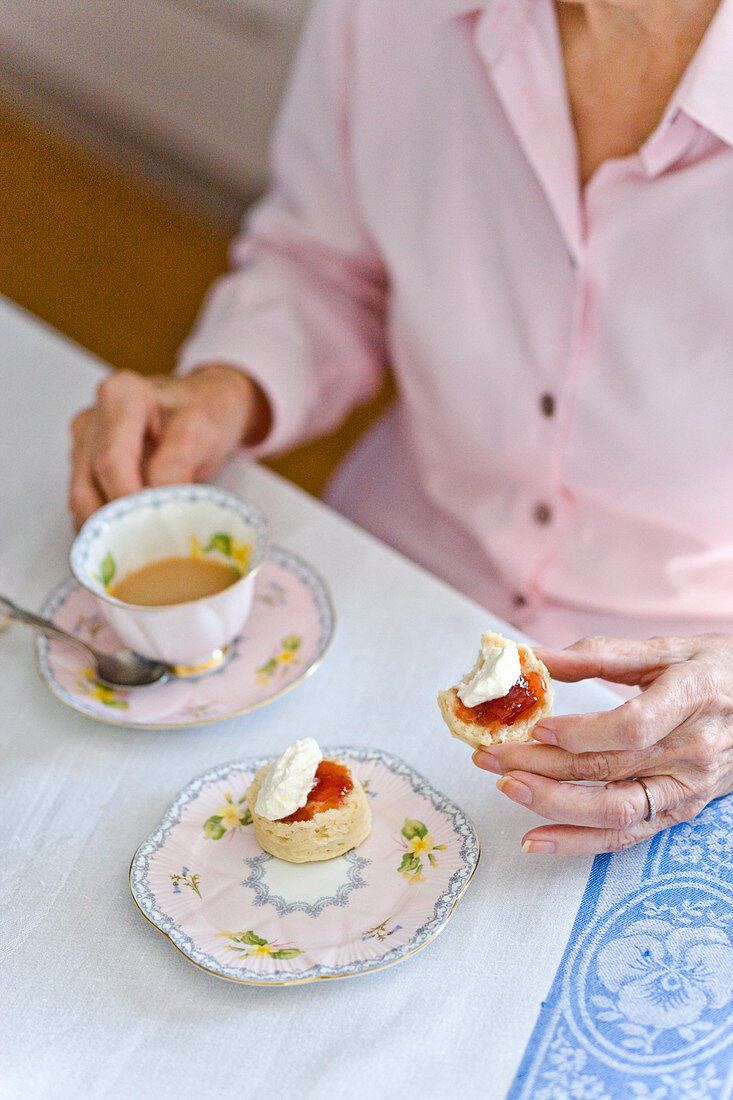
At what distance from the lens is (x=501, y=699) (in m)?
0.81

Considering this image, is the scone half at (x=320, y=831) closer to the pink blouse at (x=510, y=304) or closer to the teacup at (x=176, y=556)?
the teacup at (x=176, y=556)

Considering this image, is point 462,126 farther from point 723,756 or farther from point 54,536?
point 723,756

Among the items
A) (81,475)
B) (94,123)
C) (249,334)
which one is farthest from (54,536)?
(94,123)

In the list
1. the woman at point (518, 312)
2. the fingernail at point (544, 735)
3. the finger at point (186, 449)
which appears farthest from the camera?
the finger at point (186, 449)

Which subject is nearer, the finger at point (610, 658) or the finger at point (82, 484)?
the finger at point (610, 658)

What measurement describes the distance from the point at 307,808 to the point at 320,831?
0.02m

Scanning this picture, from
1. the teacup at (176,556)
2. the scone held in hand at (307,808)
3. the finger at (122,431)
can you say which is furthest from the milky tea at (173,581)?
the scone held in hand at (307,808)

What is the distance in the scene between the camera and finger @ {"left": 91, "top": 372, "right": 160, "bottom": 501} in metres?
1.12

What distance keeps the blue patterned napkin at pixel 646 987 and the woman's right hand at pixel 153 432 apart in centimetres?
64

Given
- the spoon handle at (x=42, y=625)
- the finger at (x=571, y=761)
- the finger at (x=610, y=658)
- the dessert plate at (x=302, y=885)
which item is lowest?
the spoon handle at (x=42, y=625)

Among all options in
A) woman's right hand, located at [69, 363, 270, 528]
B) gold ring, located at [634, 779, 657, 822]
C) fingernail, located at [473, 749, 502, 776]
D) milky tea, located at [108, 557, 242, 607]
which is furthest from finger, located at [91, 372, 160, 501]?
gold ring, located at [634, 779, 657, 822]

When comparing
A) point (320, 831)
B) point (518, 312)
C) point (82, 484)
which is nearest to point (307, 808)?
point (320, 831)

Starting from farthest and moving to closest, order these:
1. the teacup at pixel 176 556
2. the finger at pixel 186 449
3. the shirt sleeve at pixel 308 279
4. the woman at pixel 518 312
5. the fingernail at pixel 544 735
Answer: the shirt sleeve at pixel 308 279 < the finger at pixel 186 449 < the woman at pixel 518 312 < the teacup at pixel 176 556 < the fingernail at pixel 544 735

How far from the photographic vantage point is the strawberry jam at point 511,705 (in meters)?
0.81
